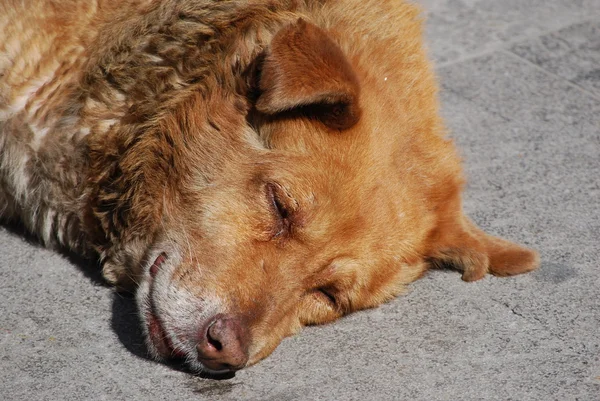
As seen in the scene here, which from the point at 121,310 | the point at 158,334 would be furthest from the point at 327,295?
the point at 121,310

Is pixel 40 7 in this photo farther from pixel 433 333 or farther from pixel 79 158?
pixel 433 333

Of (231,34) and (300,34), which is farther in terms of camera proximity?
(231,34)

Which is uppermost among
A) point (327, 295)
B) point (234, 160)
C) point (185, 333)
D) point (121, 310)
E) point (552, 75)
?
point (234, 160)

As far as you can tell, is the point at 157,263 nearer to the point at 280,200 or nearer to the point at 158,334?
the point at 158,334

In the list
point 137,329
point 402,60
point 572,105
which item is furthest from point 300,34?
point 572,105

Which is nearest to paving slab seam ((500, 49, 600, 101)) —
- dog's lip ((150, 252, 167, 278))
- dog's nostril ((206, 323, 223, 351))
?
dog's lip ((150, 252, 167, 278))

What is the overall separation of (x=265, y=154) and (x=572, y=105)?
331 centimetres

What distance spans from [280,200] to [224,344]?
670 millimetres

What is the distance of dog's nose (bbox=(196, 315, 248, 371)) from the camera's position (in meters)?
3.71

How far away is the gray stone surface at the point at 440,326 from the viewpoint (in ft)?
12.7

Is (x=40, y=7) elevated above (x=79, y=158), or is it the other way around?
(x=40, y=7)

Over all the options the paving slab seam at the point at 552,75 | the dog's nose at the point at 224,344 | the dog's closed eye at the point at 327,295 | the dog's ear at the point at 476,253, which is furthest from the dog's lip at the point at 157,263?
the paving slab seam at the point at 552,75

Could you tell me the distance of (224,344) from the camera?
146 inches

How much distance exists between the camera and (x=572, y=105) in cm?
646
